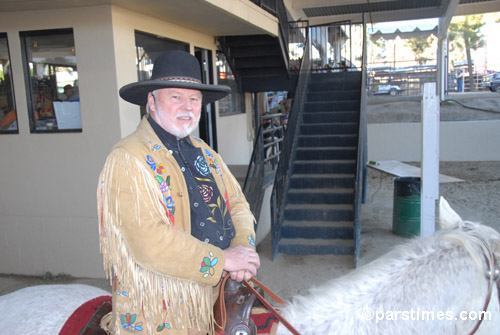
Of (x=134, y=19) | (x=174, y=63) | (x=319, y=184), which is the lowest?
(x=319, y=184)

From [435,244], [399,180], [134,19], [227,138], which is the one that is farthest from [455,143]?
[435,244]

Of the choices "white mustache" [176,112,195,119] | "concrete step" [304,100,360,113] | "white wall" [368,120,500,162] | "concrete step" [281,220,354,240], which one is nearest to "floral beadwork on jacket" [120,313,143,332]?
"white mustache" [176,112,195,119]

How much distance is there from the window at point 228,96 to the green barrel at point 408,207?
12.6 ft

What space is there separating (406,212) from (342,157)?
56.8 inches

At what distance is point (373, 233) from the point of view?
271 inches

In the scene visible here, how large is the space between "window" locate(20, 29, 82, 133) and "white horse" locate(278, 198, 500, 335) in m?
4.51

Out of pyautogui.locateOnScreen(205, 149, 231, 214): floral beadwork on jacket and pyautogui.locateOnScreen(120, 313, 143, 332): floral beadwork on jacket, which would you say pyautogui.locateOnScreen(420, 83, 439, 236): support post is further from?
pyautogui.locateOnScreen(120, 313, 143, 332): floral beadwork on jacket

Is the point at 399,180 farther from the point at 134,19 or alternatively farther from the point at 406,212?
the point at 134,19

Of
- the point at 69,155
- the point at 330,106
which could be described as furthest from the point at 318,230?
the point at 69,155

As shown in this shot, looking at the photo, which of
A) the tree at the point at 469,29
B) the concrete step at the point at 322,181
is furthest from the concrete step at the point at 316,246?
the tree at the point at 469,29

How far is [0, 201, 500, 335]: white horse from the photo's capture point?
1408 millimetres

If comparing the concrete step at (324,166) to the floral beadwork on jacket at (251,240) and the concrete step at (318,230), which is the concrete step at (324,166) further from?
the floral beadwork on jacket at (251,240)

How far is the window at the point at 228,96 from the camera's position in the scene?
8.37m

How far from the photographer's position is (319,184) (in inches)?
271
